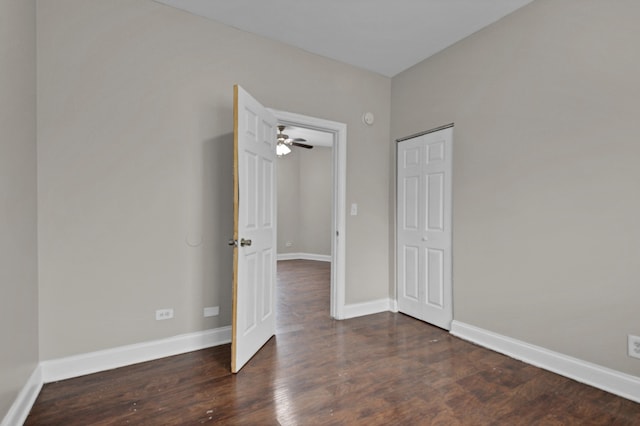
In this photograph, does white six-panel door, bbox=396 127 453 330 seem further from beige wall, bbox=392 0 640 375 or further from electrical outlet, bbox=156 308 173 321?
electrical outlet, bbox=156 308 173 321

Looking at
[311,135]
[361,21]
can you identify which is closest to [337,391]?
[361,21]

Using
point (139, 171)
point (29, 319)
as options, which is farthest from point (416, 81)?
point (29, 319)

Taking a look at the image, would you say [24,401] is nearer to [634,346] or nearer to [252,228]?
[252,228]

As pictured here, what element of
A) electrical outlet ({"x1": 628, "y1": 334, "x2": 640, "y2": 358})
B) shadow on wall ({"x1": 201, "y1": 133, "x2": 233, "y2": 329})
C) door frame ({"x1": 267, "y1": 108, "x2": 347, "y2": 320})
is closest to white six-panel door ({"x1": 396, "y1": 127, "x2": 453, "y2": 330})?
door frame ({"x1": 267, "y1": 108, "x2": 347, "y2": 320})

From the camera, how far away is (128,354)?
2346mm

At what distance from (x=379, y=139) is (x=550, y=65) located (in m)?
1.75

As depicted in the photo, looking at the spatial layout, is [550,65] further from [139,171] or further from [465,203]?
[139,171]

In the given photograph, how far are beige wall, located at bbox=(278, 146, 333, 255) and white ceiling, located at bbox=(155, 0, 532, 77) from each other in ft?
14.3

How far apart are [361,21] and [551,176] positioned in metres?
2.02

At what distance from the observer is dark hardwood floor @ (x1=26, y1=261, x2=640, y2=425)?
1736 millimetres

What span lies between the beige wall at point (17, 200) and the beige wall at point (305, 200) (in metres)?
5.62

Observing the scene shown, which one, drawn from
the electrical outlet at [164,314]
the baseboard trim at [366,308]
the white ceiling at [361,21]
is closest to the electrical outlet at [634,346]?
the baseboard trim at [366,308]

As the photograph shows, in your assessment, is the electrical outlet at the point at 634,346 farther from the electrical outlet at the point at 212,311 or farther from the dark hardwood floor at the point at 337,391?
the electrical outlet at the point at 212,311

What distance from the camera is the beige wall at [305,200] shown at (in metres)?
7.53
